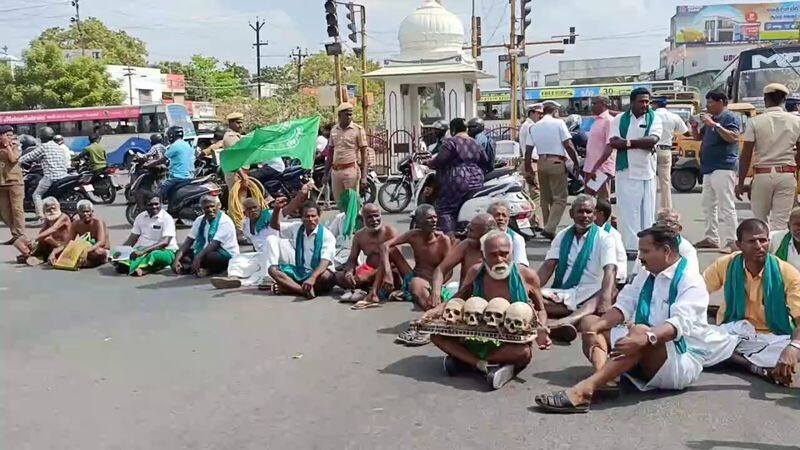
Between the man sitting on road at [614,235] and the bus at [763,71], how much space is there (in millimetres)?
15961

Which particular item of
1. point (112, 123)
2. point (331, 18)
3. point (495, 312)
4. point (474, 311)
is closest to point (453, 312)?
point (474, 311)

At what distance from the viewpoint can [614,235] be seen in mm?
6480

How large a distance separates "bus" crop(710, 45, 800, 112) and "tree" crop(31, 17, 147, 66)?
172 ft

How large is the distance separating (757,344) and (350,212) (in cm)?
510

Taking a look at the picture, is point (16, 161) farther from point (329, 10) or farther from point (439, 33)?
point (439, 33)

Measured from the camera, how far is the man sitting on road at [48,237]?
1058 centimetres

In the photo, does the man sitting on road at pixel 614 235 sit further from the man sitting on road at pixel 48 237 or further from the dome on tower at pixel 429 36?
the dome on tower at pixel 429 36

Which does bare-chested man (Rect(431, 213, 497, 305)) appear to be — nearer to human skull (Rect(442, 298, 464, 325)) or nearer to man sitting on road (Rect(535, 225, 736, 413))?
human skull (Rect(442, 298, 464, 325))

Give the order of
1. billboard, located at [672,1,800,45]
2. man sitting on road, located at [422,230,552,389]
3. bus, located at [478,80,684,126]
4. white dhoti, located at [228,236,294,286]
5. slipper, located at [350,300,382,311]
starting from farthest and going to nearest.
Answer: billboard, located at [672,1,800,45] → bus, located at [478,80,684,126] → white dhoti, located at [228,236,294,286] → slipper, located at [350,300,382,311] → man sitting on road, located at [422,230,552,389]

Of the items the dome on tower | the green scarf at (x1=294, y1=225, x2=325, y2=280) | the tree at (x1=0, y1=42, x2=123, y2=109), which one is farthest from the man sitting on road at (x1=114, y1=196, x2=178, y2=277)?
the tree at (x1=0, y1=42, x2=123, y2=109)

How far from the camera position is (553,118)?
413 inches

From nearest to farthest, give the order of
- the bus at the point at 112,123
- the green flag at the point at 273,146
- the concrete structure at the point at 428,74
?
the green flag at the point at 273,146, the concrete structure at the point at 428,74, the bus at the point at 112,123

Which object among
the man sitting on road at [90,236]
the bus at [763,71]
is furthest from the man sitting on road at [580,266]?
the bus at [763,71]

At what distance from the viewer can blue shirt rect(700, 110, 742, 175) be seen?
924 cm
